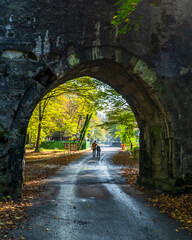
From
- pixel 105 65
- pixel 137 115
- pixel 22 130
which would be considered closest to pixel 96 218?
pixel 22 130

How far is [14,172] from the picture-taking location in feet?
20.0

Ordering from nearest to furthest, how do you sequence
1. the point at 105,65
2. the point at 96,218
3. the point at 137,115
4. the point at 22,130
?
the point at 96,218, the point at 22,130, the point at 105,65, the point at 137,115

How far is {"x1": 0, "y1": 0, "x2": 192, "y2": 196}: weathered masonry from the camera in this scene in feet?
20.6

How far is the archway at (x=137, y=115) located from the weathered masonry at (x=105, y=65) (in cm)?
3

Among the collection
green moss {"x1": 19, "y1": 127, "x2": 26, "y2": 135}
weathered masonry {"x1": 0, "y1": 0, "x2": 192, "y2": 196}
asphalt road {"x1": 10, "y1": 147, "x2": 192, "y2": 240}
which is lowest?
asphalt road {"x1": 10, "y1": 147, "x2": 192, "y2": 240}

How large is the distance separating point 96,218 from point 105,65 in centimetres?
513

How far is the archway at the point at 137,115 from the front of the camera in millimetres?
6145

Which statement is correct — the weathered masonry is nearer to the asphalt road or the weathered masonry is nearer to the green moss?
the green moss


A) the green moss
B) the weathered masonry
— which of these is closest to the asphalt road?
the weathered masonry

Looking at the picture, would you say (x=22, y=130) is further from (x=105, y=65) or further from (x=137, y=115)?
(x=137, y=115)

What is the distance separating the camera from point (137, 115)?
921 centimetres

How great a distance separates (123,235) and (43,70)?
4.99 meters

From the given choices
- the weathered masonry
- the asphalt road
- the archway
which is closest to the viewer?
the asphalt road

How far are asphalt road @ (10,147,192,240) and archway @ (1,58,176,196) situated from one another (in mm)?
1105
